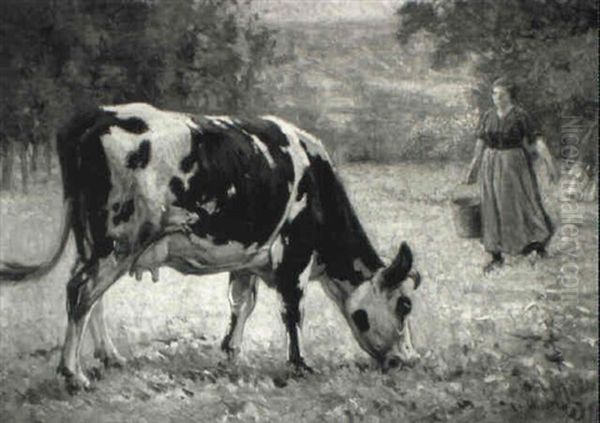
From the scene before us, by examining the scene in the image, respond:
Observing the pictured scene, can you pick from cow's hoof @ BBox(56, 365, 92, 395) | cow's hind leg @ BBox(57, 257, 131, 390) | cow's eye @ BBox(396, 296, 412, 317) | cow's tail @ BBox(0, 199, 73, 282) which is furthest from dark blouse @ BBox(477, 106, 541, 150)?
cow's hoof @ BBox(56, 365, 92, 395)

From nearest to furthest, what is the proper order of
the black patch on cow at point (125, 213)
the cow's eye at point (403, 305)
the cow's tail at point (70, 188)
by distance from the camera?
the black patch on cow at point (125, 213)
the cow's tail at point (70, 188)
the cow's eye at point (403, 305)

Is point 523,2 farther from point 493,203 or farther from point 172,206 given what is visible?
point 172,206

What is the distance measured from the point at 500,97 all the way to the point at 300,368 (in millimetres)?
1561

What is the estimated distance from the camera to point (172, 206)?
509 cm

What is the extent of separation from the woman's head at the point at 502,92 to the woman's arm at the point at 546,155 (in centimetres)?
23

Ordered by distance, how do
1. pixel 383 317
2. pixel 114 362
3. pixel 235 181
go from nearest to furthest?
pixel 235 181, pixel 114 362, pixel 383 317

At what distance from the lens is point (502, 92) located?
5.50 metres

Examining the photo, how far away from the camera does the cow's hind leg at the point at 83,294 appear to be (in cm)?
509

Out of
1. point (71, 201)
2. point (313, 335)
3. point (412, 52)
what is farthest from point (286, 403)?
point (412, 52)

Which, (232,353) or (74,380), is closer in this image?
(74,380)

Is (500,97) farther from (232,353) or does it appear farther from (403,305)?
(232,353)

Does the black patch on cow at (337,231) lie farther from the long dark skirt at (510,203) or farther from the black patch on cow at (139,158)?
the black patch on cow at (139,158)

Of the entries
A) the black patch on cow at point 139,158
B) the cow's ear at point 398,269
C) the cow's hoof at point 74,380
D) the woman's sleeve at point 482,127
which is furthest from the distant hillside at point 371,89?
the cow's hoof at point 74,380

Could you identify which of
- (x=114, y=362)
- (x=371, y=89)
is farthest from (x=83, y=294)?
(x=371, y=89)
